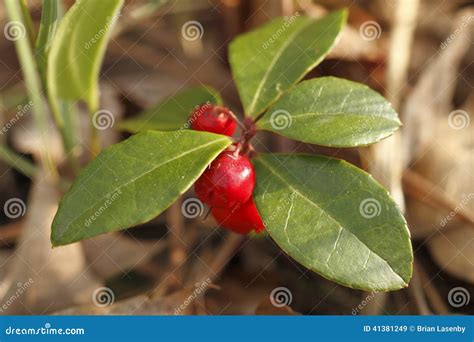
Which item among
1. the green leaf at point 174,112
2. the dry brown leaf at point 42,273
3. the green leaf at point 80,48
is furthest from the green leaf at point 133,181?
the dry brown leaf at point 42,273

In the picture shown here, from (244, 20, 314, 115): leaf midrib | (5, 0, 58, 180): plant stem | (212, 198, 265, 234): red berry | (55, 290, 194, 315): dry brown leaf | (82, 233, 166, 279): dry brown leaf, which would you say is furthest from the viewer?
(82, 233, 166, 279): dry brown leaf

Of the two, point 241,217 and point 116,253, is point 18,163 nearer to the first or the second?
point 116,253

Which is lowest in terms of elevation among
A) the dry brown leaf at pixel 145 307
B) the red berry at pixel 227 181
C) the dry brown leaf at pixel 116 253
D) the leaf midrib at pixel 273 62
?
the dry brown leaf at pixel 116 253

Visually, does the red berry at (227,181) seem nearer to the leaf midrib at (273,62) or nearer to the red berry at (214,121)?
the red berry at (214,121)

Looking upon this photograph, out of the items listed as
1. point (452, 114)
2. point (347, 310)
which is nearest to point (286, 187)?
point (347, 310)

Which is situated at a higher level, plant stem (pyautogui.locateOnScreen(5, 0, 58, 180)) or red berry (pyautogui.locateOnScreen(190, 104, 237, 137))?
red berry (pyautogui.locateOnScreen(190, 104, 237, 137))

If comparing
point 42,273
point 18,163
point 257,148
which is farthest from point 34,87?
point 257,148

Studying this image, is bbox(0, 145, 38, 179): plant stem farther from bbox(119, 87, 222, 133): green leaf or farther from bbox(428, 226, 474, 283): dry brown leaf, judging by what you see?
bbox(428, 226, 474, 283): dry brown leaf

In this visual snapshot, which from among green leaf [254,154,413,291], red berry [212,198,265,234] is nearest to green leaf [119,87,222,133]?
red berry [212,198,265,234]
